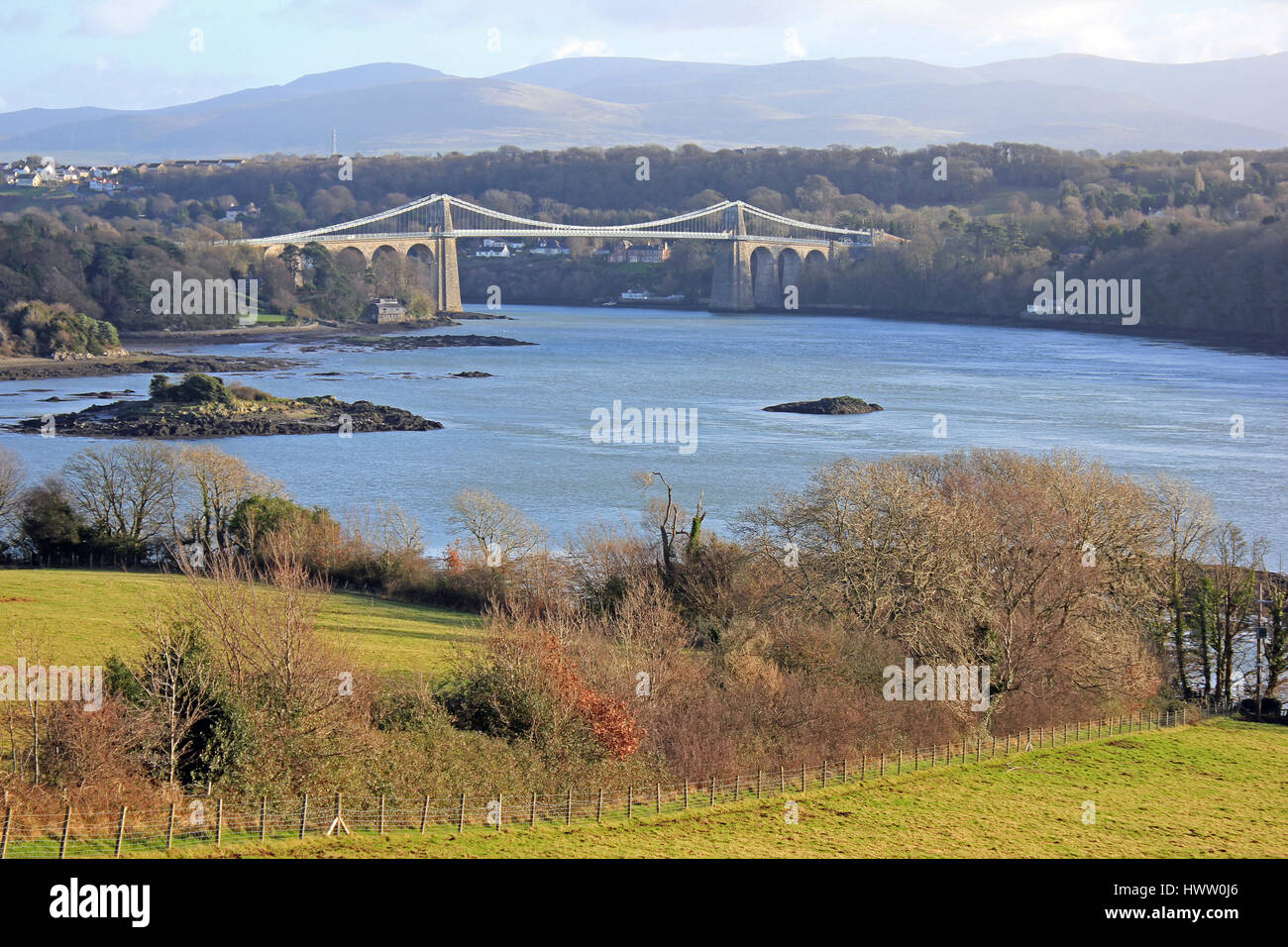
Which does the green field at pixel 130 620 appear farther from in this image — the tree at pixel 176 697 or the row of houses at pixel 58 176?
the row of houses at pixel 58 176

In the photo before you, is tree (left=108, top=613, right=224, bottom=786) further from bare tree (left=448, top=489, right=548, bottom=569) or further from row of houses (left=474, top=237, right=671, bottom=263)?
row of houses (left=474, top=237, right=671, bottom=263)

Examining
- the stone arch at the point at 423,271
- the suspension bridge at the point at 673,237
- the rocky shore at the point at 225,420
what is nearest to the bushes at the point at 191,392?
the rocky shore at the point at 225,420

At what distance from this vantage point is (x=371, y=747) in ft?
31.6

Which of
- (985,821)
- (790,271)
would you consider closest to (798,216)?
(790,271)

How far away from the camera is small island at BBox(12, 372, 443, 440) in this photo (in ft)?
104

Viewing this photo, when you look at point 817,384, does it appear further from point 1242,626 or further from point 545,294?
point 545,294

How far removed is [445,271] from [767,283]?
2151cm

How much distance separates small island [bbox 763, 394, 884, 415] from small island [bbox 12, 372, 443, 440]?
374 inches

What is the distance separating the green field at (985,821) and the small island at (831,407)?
22959mm

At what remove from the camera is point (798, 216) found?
93250mm

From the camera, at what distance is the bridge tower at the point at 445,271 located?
7262cm

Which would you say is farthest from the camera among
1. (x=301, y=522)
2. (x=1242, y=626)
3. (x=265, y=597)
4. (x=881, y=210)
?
(x=881, y=210)
